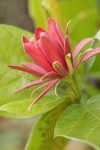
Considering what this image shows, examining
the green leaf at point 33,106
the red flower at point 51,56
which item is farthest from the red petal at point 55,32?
the green leaf at point 33,106

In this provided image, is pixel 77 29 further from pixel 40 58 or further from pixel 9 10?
pixel 9 10

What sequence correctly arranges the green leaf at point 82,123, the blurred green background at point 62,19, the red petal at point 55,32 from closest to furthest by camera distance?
the green leaf at point 82,123
the red petal at point 55,32
the blurred green background at point 62,19

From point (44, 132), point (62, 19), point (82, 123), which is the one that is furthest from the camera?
point (62, 19)

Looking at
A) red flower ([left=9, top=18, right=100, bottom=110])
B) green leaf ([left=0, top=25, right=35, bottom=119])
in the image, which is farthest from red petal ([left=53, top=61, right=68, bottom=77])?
green leaf ([left=0, top=25, right=35, bottom=119])

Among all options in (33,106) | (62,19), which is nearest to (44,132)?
(33,106)

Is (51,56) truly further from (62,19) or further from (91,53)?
(62,19)

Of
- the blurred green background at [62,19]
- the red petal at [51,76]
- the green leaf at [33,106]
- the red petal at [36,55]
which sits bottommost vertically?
the blurred green background at [62,19]

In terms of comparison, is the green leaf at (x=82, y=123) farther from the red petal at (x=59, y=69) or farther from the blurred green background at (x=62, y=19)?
the blurred green background at (x=62, y=19)

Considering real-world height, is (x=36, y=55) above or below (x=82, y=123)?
above
